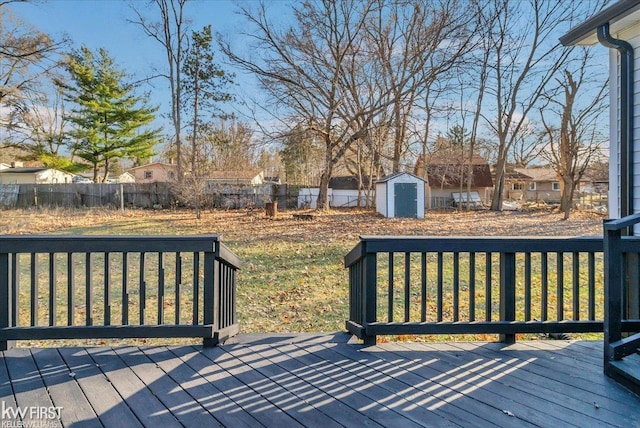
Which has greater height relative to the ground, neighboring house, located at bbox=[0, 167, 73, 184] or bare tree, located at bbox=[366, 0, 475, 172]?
bare tree, located at bbox=[366, 0, 475, 172]

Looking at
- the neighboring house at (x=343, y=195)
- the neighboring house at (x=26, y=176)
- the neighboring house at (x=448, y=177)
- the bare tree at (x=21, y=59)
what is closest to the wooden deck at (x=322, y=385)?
the bare tree at (x=21, y=59)

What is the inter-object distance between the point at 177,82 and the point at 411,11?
12.2 metres

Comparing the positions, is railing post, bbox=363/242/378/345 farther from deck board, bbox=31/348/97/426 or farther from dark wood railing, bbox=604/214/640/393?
deck board, bbox=31/348/97/426

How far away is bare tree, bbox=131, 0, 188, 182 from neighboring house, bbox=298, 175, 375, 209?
22.7 feet

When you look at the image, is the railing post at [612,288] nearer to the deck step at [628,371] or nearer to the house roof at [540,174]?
the deck step at [628,371]

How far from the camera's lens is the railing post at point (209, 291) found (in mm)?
2783

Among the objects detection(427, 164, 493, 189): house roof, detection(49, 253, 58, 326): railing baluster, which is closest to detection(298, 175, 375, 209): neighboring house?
detection(427, 164, 493, 189): house roof

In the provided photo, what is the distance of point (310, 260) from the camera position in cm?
742

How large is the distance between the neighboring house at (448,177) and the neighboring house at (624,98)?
1972 centimetres

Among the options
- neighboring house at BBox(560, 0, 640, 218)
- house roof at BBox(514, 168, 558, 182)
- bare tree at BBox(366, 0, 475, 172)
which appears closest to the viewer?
neighboring house at BBox(560, 0, 640, 218)

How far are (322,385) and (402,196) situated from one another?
15.2m

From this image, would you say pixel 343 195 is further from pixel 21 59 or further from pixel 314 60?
pixel 21 59

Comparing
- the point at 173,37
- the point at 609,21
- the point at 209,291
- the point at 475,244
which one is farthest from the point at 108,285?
the point at 173,37

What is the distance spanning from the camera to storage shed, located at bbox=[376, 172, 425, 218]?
55.3 feet
